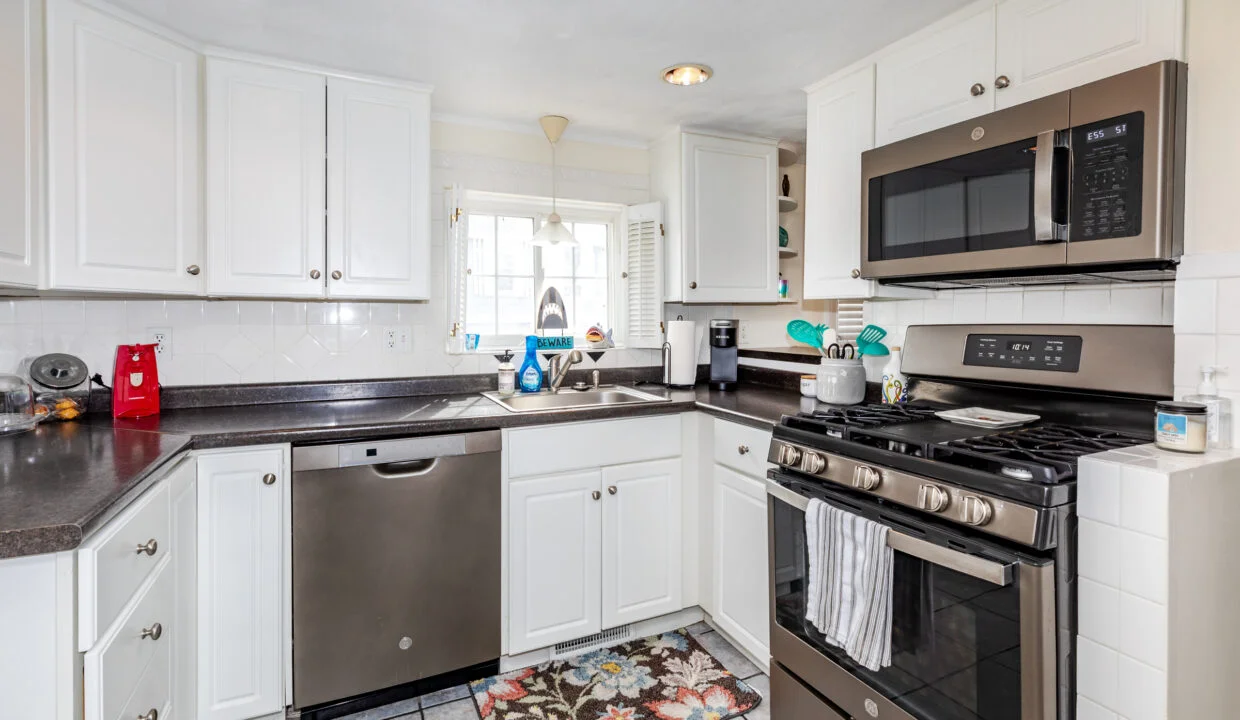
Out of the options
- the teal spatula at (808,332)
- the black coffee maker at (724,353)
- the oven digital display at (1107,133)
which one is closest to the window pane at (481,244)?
the black coffee maker at (724,353)

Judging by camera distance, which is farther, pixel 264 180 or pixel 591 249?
pixel 591 249

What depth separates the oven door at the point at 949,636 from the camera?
118cm

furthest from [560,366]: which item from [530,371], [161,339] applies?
[161,339]

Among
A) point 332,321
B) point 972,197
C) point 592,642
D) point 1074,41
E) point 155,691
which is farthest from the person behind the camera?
point 332,321

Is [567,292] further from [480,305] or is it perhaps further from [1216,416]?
[1216,416]

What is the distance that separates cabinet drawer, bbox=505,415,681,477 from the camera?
7.13 feet

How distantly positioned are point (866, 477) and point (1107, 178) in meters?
0.85

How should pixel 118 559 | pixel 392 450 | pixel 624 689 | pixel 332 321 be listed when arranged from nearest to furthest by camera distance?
pixel 118 559
pixel 392 450
pixel 624 689
pixel 332 321

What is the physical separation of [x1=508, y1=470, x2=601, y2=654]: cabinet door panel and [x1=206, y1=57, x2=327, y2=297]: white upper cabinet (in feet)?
3.60

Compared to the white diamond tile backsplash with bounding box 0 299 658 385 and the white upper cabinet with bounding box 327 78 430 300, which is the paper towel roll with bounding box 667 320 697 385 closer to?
the white diamond tile backsplash with bounding box 0 299 658 385

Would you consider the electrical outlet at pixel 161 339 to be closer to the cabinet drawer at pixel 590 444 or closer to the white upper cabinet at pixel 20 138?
the white upper cabinet at pixel 20 138

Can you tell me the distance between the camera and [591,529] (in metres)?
2.30

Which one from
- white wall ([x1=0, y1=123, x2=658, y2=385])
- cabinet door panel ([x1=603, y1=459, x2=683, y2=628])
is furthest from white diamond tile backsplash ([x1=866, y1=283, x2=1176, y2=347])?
white wall ([x1=0, y1=123, x2=658, y2=385])

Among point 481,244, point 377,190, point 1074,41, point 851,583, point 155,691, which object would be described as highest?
point 1074,41
